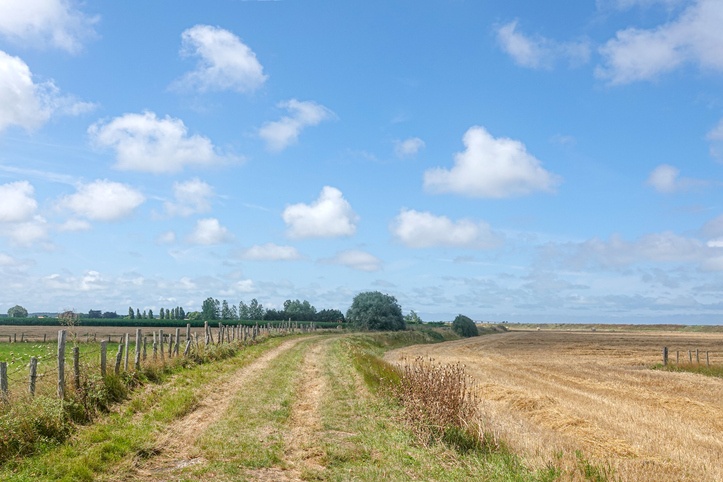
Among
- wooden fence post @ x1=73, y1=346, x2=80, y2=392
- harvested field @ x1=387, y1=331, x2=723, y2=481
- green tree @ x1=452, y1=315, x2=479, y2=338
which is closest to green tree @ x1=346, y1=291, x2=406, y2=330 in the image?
green tree @ x1=452, y1=315, x2=479, y2=338

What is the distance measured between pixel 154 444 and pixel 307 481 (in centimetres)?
421

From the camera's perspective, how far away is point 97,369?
17453mm

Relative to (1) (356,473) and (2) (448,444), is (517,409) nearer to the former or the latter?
(2) (448,444)

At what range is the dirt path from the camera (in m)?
11.4

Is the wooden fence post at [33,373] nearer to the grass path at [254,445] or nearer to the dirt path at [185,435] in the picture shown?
the grass path at [254,445]

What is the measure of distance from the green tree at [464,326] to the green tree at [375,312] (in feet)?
39.1

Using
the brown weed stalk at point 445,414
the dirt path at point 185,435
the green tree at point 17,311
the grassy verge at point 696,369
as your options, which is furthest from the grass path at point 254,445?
the green tree at point 17,311

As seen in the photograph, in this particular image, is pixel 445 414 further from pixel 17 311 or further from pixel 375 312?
pixel 17 311

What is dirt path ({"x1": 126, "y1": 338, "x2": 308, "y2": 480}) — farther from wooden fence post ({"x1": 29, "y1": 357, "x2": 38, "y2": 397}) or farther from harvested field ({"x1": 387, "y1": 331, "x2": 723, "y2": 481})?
harvested field ({"x1": 387, "y1": 331, "x2": 723, "y2": 481})

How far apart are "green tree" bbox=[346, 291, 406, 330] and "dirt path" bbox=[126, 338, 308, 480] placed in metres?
82.7

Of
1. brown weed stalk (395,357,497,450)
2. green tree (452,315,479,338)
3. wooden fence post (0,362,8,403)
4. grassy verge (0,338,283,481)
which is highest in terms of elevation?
wooden fence post (0,362,8,403)

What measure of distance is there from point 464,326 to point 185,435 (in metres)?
107

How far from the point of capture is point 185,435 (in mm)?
14031

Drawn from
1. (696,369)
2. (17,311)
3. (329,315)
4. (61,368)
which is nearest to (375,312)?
(329,315)
